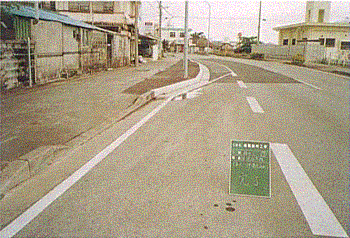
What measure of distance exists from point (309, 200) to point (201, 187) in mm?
1293

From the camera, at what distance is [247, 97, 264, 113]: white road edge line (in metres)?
10.4

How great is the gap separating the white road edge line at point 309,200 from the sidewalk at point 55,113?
362 cm

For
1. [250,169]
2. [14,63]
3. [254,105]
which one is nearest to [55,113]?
[14,63]

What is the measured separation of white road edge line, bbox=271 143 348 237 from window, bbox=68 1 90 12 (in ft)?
110

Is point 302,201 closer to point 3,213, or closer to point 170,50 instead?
point 3,213

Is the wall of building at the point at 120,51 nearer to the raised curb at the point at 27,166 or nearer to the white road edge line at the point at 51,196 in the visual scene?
the white road edge line at the point at 51,196

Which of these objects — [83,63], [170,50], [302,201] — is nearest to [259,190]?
[302,201]

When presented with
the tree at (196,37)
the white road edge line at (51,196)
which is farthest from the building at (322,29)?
the tree at (196,37)

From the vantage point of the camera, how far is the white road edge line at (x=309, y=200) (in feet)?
12.2

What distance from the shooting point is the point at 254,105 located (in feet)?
37.2

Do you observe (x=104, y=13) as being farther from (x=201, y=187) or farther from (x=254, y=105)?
(x=201, y=187)

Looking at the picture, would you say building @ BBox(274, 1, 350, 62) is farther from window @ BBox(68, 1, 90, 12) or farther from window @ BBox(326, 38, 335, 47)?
window @ BBox(68, 1, 90, 12)

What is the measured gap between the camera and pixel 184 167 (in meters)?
5.53

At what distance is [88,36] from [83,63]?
1871 millimetres
